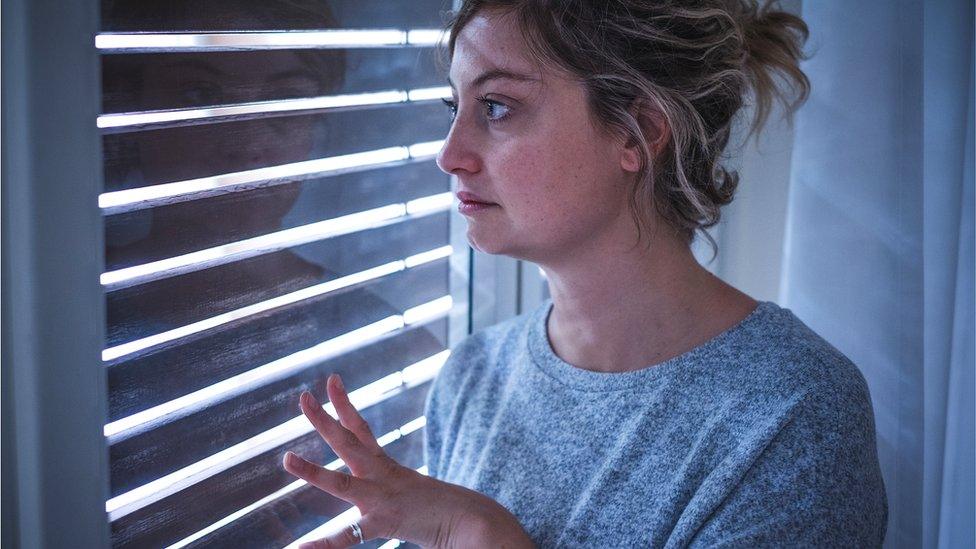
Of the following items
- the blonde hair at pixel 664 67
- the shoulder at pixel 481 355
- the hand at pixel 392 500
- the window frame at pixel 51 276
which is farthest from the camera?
the shoulder at pixel 481 355

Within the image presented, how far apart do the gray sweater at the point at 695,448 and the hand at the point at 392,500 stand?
0.43 feet

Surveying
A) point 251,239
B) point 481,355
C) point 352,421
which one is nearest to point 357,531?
point 352,421

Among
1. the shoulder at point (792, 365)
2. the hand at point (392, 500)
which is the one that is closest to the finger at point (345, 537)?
the hand at point (392, 500)

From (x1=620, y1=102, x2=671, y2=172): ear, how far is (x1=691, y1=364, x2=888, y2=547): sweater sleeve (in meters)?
0.38

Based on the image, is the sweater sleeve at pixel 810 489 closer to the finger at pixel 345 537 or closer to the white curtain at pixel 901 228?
the white curtain at pixel 901 228

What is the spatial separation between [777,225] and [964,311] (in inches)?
15.9

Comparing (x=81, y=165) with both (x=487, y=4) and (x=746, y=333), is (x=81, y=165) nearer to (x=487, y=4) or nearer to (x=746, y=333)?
(x=487, y=4)

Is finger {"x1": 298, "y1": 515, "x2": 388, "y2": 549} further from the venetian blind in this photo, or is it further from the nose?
the nose

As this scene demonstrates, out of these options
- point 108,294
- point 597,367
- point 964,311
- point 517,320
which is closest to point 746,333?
point 597,367

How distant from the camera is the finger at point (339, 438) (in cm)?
94

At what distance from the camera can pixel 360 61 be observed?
1147 mm

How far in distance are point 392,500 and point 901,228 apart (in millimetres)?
867

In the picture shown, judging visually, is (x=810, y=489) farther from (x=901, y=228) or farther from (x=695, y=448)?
(x=901, y=228)

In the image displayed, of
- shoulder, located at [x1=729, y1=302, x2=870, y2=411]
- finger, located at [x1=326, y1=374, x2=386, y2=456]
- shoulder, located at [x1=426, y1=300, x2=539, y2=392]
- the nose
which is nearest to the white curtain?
shoulder, located at [x1=729, y1=302, x2=870, y2=411]
